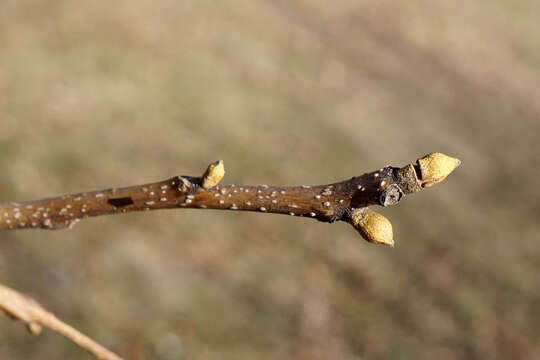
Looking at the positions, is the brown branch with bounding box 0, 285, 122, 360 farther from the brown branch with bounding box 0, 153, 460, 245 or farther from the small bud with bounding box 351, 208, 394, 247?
the small bud with bounding box 351, 208, 394, 247

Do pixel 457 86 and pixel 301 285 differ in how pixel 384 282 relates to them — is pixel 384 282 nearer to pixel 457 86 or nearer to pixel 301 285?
pixel 301 285

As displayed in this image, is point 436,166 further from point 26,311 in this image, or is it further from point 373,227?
point 26,311

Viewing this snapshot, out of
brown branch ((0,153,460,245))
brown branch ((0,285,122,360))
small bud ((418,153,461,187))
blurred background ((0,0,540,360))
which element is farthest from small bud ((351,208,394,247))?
blurred background ((0,0,540,360))

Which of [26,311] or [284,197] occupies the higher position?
[284,197]

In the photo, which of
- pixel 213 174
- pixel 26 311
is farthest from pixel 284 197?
pixel 26 311

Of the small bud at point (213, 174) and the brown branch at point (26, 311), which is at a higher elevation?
the small bud at point (213, 174)

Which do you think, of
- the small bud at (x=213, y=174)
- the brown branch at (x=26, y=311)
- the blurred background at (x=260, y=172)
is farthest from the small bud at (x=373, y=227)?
the blurred background at (x=260, y=172)

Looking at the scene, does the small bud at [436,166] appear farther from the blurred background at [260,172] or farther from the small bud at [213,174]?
the blurred background at [260,172]
